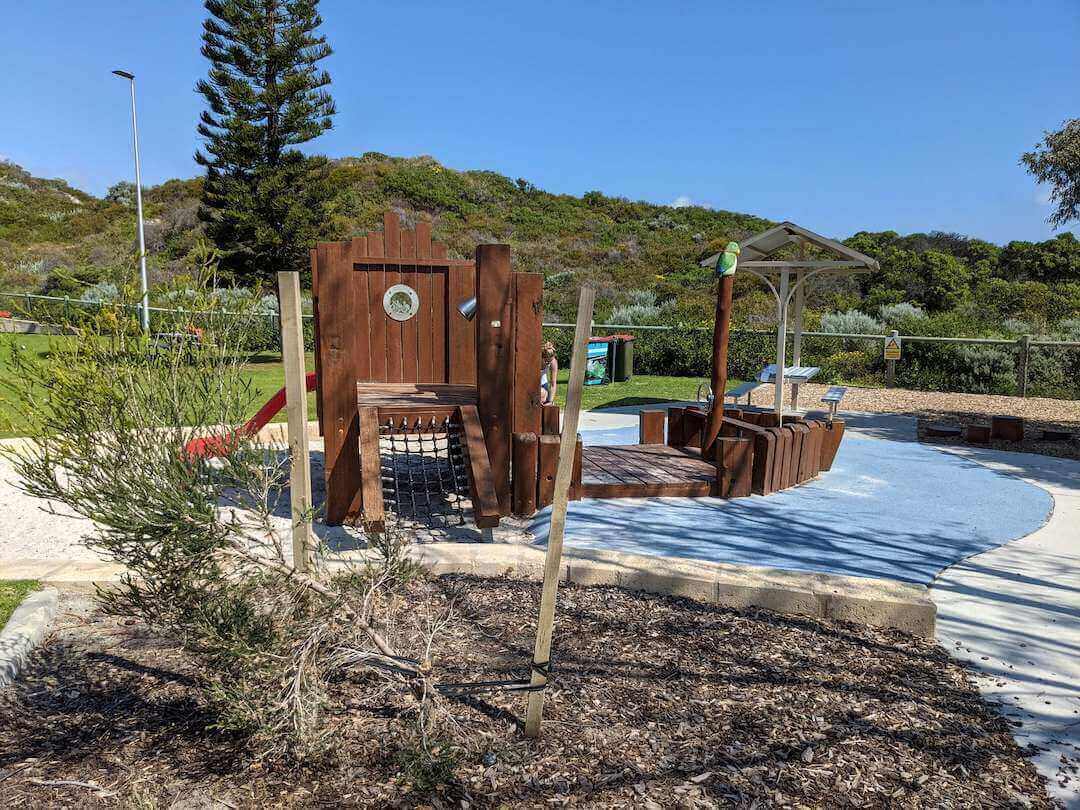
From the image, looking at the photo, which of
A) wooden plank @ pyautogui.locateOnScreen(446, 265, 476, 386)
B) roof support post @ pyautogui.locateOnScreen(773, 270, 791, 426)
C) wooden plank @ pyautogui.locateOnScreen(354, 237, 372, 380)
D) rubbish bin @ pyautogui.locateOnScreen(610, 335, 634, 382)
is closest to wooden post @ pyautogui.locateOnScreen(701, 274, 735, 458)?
wooden plank @ pyautogui.locateOnScreen(446, 265, 476, 386)

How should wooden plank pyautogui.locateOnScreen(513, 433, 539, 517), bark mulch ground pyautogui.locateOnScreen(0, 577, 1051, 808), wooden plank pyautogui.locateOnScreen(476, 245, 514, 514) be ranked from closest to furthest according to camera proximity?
1. bark mulch ground pyautogui.locateOnScreen(0, 577, 1051, 808)
2. wooden plank pyautogui.locateOnScreen(476, 245, 514, 514)
3. wooden plank pyautogui.locateOnScreen(513, 433, 539, 517)

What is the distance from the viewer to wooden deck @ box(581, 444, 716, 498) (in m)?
5.79

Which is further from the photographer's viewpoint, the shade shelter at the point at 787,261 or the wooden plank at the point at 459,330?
the shade shelter at the point at 787,261

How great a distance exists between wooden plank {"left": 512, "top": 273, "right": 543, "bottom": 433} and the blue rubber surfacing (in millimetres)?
759

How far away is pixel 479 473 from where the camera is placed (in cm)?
459

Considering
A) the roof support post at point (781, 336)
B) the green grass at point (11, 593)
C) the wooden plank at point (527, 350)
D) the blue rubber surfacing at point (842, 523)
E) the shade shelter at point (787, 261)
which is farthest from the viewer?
the shade shelter at point (787, 261)

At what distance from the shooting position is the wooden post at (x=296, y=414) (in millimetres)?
2375

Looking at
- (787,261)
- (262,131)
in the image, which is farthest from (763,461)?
(262,131)

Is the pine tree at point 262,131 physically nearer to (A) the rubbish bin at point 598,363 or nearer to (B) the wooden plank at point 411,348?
(A) the rubbish bin at point 598,363

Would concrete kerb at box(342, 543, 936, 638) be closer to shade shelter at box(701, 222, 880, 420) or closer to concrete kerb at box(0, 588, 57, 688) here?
concrete kerb at box(0, 588, 57, 688)

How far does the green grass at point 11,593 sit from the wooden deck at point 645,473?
362 cm

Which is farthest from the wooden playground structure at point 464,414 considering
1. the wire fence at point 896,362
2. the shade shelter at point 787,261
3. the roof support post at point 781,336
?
the wire fence at point 896,362

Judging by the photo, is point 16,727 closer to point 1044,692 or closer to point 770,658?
point 770,658

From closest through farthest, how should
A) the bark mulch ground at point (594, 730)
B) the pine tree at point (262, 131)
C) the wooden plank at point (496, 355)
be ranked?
the bark mulch ground at point (594, 730) → the wooden plank at point (496, 355) → the pine tree at point (262, 131)
